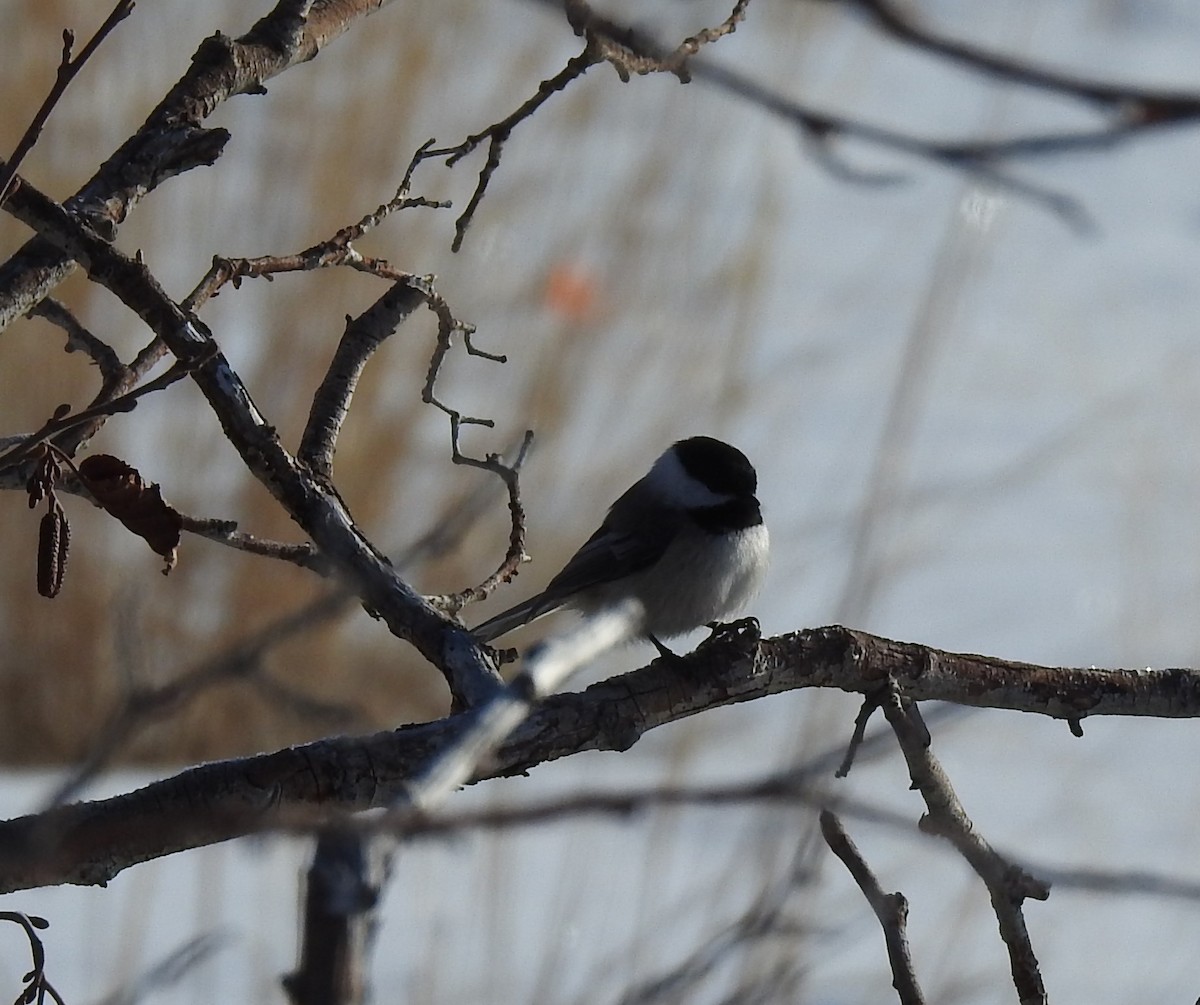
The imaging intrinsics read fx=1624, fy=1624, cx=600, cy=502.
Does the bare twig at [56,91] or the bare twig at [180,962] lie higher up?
the bare twig at [56,91]

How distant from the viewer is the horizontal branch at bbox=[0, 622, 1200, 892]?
3.50ft

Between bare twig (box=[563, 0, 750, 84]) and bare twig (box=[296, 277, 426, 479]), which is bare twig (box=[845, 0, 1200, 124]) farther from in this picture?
bare twig (box=[296, 277, 426, 479])

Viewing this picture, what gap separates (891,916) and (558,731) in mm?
308

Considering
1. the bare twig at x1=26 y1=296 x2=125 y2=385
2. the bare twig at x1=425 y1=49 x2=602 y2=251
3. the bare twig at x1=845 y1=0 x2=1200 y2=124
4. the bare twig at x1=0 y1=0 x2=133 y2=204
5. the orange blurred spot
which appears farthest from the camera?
the orange blurred spot

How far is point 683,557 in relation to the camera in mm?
2566

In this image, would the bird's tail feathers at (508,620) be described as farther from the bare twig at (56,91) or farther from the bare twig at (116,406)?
the bare twig at (56,91)

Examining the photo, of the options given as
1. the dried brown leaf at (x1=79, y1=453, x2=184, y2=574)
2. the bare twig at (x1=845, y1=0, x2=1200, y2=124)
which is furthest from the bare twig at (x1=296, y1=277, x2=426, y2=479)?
the bare twig at (x1=845, y1=0, x2=1200, y2=124)

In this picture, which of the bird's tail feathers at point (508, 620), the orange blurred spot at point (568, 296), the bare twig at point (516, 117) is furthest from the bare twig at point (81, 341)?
the orange blurred spot at point (568, 296)

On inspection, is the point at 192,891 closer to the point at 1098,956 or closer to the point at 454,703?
the point at 1098,956

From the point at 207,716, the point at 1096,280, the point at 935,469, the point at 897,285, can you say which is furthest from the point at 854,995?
the point at 1096,280

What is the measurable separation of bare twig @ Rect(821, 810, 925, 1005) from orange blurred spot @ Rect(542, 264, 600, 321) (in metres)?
3.56

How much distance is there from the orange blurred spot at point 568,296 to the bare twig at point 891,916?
3.56m

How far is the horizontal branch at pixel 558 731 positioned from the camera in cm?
107

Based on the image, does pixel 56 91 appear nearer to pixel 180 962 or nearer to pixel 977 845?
pixel 180 962
